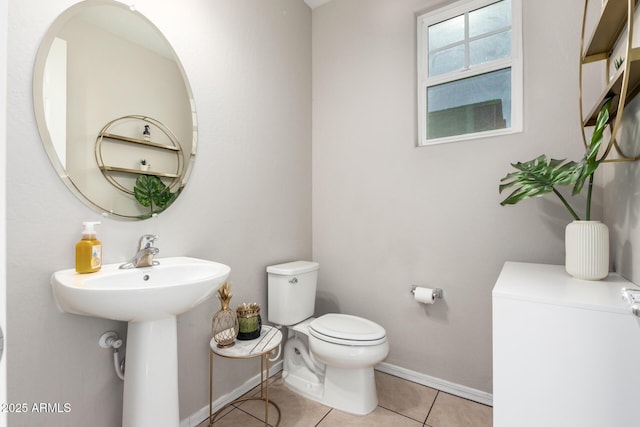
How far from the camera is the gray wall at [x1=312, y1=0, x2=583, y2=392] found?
5.07 ft

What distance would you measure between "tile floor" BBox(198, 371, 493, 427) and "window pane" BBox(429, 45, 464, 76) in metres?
2.01

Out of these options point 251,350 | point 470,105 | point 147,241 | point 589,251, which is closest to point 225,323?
point 251,350

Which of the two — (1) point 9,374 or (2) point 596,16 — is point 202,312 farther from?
(2) point 596,16

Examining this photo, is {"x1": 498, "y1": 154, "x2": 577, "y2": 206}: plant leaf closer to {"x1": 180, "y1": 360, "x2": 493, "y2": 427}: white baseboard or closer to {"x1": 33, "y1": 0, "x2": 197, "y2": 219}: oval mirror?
{"x1": 180, "y1": 360, "x2": 493, "y2": 427}: white baseboard

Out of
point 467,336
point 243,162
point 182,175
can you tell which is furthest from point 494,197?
point 182,175

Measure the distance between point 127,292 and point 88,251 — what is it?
0.99 ft

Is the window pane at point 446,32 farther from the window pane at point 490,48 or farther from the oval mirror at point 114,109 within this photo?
the oval mirror at point 114,109

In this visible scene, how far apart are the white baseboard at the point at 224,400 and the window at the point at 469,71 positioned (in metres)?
1.85

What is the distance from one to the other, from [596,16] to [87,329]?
2647 mm

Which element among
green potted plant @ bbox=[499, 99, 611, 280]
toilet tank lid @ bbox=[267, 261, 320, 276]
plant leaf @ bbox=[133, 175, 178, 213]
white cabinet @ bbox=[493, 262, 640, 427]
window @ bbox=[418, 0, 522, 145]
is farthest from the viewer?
toilet tank lid @ bbox=[267, 261, 320, 276]

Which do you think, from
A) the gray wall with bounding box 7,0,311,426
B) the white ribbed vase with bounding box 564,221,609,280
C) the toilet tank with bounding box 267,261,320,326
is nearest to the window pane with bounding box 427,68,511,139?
the white ribbed vase with bounding box 564,221,609,280

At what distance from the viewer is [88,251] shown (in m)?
1.05

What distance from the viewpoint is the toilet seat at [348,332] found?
5.01 feet

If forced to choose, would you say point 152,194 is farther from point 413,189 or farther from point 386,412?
point 386,412
